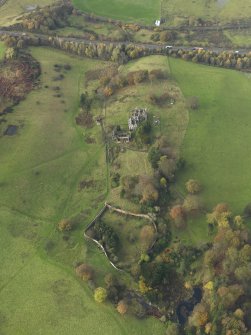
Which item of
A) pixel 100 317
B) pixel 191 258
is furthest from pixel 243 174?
pixel 100 317

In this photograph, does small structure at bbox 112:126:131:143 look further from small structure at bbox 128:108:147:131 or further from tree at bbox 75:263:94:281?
tree at bbox 75:263:94:281

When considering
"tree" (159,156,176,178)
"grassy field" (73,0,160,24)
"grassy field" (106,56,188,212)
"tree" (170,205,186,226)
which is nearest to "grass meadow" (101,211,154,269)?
"grassy field" (106,56,188,212)

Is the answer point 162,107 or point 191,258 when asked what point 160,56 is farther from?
point 191,258

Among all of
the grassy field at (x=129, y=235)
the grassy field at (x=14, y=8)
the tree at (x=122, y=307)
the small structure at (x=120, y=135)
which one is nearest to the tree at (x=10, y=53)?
the grassy field at (x=14, y=8)

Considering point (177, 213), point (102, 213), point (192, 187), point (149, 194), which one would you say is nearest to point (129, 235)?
point (102, 213)

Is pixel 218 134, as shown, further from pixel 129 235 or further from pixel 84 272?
pixel 84 272

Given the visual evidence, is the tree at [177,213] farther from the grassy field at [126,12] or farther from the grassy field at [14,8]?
the grassy field at [14,8]
